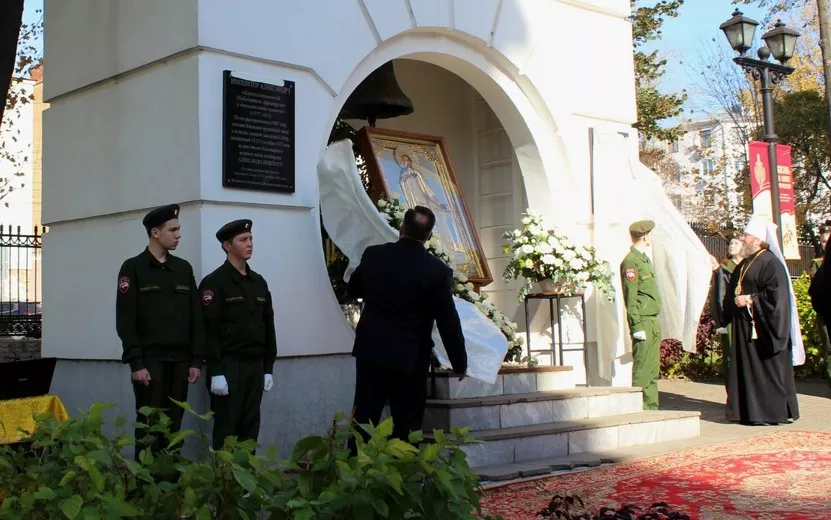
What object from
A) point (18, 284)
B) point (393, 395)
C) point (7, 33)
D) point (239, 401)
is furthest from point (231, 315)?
point (18, 284)

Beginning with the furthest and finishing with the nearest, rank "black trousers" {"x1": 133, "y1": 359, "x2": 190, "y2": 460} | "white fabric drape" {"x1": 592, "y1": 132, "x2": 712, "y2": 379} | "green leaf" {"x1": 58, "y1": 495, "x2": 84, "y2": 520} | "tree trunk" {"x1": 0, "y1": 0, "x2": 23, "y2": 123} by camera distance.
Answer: "white fabric drape" {"x1": 592, "y1": 132, "x2": 712, "y2": 379} → "black trousers" {"x1": 133, "y1": 359, "x2": 190, "y2": 460} → "tree trunk" {"x1": 0, "y1": 0, "x2": 23, "y2": 123} → "green leaf" {"x1": 58, "y1": 495, "x2": 84, "y2": 520}

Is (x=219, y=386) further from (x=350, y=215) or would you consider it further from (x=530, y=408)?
(x=530, y=408)

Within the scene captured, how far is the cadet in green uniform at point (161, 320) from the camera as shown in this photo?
6.16m

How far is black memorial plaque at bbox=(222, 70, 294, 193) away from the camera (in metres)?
7.25

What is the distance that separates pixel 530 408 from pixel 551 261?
1648 millimetres

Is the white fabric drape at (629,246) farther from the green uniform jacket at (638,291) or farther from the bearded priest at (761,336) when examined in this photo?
the bearded priest at (761,336)

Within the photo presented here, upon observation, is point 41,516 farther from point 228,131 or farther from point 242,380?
point 228,131

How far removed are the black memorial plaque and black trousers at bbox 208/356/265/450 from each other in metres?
1.48

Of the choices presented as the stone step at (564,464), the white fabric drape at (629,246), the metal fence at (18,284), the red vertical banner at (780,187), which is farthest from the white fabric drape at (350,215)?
the metal fence at (18,284)

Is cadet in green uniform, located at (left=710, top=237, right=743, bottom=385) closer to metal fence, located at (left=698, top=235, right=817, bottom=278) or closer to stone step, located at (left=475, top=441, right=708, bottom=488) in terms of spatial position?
stone step, located at (left=475, top=441, right=708, bottom=488)

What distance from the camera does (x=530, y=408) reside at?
321 inches

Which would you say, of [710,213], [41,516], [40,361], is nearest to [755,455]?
[40,361]

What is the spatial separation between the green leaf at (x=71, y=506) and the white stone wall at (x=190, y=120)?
4.60 metres

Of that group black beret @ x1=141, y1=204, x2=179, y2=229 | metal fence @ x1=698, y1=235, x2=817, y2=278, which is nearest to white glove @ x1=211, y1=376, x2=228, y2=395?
black beret @ x1=141, y1=204, x2=179, y2=229
